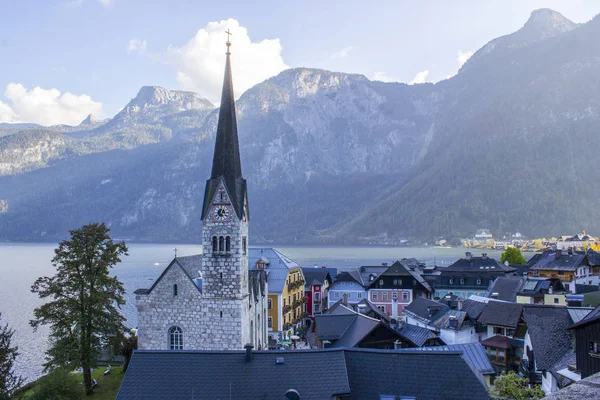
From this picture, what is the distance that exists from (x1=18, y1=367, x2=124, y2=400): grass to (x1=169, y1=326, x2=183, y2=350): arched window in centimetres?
492

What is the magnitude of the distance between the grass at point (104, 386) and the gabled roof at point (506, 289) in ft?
138

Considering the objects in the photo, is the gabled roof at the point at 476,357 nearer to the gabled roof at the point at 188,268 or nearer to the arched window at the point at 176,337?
the gabled roof at the point at 188,268

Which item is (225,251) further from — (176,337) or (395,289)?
(395,289)

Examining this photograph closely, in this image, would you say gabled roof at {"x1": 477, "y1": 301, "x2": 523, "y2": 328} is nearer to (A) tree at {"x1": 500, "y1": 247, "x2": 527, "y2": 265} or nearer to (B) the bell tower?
(B) the bell tower

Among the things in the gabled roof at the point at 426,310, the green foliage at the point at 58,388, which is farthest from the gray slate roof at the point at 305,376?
the gabled roof at the point at 426,310

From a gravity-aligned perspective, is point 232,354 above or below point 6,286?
above

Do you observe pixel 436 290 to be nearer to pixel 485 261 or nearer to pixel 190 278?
pixel 485 261

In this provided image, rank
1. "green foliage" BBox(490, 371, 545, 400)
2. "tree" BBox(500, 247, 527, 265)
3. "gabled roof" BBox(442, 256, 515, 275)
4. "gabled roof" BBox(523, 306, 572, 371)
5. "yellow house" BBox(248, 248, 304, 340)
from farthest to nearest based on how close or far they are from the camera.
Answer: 1. "tree" BBox(500, 247, 527, 265)
2. "gabled roof" BBox(442, 256, 515, 275)
3. "yellow house" BBox(248, 248, 304, 340)
4. "gabled roof" BBox(523, 306, 572, 371)
5. "green foliage" BBox(490, 371, 545, 400)

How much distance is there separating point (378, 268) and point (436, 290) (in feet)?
44.9

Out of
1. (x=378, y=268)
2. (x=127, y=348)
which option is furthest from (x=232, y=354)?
(x=378, y=268)

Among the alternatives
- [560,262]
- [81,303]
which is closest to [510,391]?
[81,303]

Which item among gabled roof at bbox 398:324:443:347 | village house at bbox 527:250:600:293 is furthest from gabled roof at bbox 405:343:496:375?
village house at bbox 527:250:600:293

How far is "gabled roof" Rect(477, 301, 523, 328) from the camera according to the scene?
151ft

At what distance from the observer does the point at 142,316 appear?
121ft
